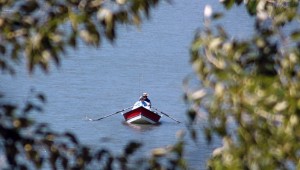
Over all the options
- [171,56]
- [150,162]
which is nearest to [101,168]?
[150,162]

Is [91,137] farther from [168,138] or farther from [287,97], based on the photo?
[287,97]

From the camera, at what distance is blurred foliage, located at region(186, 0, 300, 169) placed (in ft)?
8.62

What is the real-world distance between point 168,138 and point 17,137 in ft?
89.6

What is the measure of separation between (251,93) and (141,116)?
96.5 feet

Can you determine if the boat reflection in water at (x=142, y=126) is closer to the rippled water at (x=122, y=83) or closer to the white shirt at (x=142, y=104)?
the rippled water at (x=122, y=83)

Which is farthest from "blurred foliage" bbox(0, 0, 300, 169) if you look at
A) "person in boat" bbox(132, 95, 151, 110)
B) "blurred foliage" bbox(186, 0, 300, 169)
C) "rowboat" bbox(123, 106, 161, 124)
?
"rowboat" bbox(123, 106, 161, 124)

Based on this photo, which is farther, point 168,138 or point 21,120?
point 168,138

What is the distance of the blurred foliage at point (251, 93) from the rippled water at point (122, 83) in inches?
920

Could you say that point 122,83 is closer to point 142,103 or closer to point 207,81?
point 142,103

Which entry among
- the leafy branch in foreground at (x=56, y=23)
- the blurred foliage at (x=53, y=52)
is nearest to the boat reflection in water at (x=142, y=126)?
the blurred foliage at (x=53, y=52)

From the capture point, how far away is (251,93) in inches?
104

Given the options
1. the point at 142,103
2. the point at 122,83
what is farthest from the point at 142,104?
the point at 122,83

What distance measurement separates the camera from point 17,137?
125 inches

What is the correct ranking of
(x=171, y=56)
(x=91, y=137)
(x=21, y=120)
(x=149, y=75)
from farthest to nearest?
(x=171, y=56) → (x=149, y=75) → (x=91, y=137) → (x=21, y=120)
